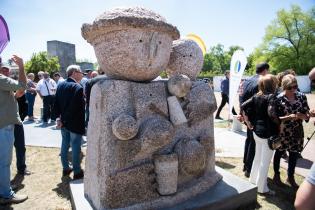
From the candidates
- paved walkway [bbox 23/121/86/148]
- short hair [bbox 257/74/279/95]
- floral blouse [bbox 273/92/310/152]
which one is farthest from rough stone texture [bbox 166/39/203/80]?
paved walkway [bbox 23/121/86/148]

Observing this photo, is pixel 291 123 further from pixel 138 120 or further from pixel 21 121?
pixel 21 121

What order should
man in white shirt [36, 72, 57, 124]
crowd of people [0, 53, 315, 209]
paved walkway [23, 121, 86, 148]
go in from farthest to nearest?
man in white shirt [36, 72, 57, 124]
paved walkway [23, 121, 86, 148]
crowd of people [0, 53, 315, 209]

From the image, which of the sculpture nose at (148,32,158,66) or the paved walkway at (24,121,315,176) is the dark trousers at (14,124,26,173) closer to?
the paved walkway at (24,121,315,176)

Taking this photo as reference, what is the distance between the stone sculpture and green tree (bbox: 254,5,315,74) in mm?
35735

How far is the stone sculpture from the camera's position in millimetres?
2949

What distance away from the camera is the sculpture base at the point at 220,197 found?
332 cm

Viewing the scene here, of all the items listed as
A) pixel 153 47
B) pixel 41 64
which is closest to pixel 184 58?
pixel 153 47

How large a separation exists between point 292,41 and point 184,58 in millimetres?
38805

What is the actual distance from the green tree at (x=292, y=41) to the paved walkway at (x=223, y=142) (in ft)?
102

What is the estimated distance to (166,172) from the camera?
10.2 feet

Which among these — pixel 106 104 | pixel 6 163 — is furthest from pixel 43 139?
pixel 106 104

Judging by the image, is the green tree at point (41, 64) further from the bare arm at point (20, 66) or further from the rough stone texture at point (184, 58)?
the rough stone texture at point (184, 58)

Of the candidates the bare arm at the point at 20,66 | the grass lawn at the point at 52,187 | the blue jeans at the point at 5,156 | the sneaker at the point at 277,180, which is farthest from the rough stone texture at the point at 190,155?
the blue jeans at the point at 5,156

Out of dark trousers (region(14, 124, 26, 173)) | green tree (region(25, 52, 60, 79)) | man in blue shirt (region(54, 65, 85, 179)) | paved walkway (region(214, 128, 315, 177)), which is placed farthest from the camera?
green tree (region(25, 52, 60, 79))
